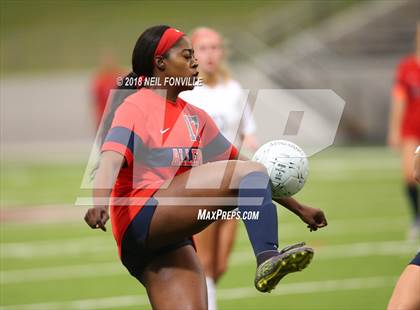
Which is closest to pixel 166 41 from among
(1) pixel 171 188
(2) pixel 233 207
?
(1) pixel 171 188

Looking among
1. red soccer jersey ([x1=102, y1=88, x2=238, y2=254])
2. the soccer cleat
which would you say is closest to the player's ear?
red soccer jersey ([x1=102, y1=88, x2=238, y2=254])

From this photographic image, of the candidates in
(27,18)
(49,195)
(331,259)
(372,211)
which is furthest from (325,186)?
(27,18)

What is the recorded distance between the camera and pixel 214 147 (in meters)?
4.58

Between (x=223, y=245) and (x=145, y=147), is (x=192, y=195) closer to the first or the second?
(x=145, y=147)

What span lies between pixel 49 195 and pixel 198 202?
1053cm

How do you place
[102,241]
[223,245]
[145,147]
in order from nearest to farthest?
[145,147] < [223,245] < [102,241]

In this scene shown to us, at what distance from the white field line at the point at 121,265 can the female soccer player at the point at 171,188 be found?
4330mm

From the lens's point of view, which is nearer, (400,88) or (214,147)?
(214,147)

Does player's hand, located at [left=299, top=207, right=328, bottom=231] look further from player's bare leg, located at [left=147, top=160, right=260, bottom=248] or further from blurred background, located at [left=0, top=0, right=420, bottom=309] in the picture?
blurred background, located at [left=0, top=0, right=420, bottom=309]

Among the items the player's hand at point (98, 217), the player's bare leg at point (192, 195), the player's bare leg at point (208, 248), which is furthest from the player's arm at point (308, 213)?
the player's bare leg at point (208, 248)

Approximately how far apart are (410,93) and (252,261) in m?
2.88

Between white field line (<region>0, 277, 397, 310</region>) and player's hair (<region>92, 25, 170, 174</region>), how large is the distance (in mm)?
3109

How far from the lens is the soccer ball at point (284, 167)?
14.0 ft

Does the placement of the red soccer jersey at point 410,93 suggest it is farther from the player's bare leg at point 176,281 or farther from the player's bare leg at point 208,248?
the player's bare leg at point 176,281
